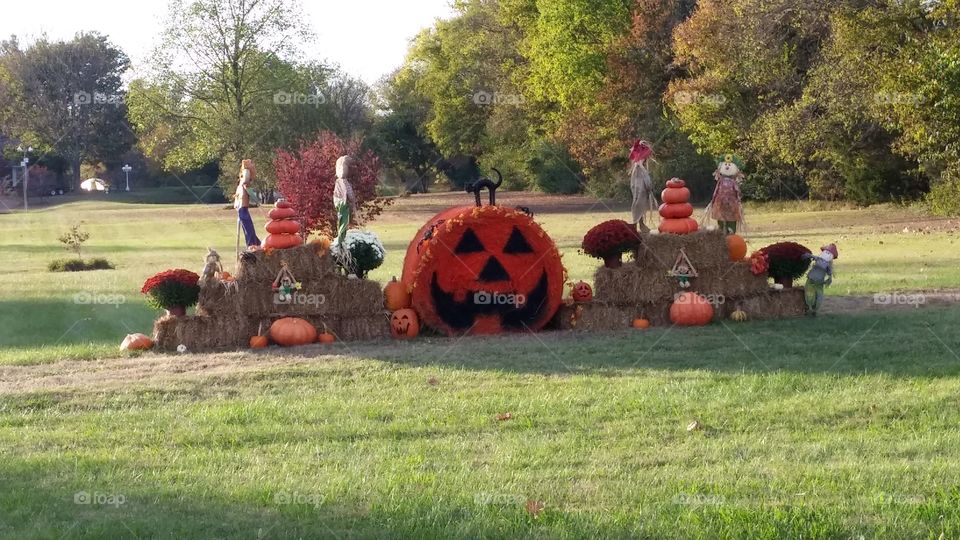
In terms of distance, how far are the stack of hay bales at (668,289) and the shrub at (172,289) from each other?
188 inches

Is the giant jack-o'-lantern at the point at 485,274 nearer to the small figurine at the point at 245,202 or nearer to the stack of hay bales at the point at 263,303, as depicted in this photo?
the stack of hay bales at the point at 263,303

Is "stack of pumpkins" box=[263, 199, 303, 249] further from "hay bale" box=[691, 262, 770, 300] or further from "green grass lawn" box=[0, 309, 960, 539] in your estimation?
"hay bale" box=[691, 262, 770, 300]

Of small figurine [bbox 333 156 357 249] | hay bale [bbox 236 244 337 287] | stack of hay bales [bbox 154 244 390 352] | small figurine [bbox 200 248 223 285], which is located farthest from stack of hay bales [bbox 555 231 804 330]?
small figurine [bbox 200 248 223 285]

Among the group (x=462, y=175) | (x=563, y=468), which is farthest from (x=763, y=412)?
(x=462, y=175)

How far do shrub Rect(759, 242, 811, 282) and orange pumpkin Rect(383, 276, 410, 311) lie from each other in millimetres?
4927

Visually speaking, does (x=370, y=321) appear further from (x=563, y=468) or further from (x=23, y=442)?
(x=563, y=468)

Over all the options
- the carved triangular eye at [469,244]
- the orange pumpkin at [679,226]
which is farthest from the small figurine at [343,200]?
the orange pumpkin at [679,226]

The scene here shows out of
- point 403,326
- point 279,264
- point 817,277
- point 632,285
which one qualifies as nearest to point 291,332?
point 279,264

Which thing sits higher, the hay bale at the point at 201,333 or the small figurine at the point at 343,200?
A: the small figurine at the point at 343,200

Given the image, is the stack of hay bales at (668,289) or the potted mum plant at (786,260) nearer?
the stack of hay bales at (668,289)

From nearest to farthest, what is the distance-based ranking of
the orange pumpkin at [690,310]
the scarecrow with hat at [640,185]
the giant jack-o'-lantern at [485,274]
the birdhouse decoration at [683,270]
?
the giant jack-o'-lantern at [485,274] → the orange pumpkin at [690,310] → the birdhouse decoration at [683,270] → the scarecrow with hat at [640,185]

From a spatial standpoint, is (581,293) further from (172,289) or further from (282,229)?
(172,289)

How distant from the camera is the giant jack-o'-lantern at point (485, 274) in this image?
14.0 metres

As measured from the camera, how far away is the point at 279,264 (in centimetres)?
1377
